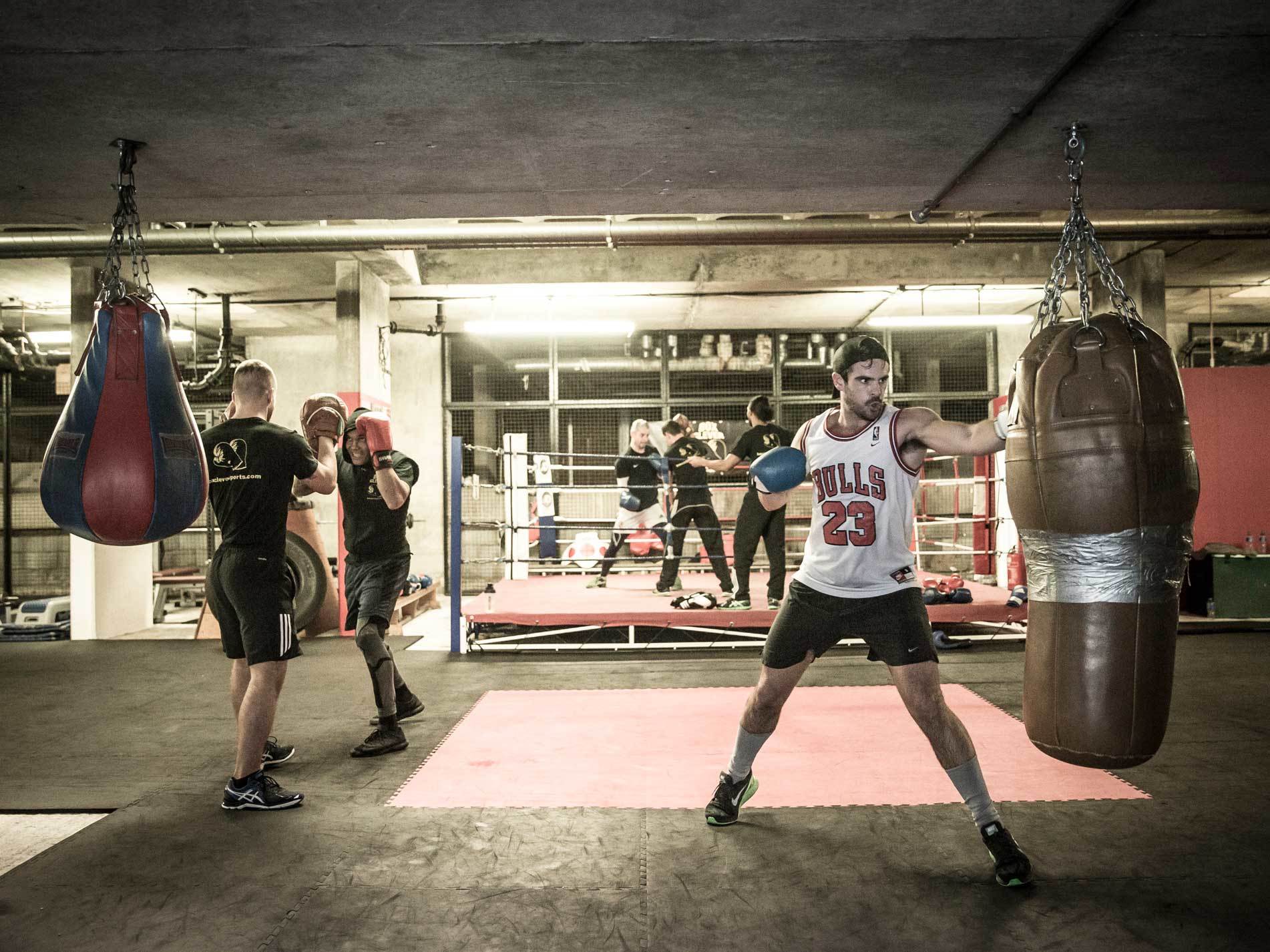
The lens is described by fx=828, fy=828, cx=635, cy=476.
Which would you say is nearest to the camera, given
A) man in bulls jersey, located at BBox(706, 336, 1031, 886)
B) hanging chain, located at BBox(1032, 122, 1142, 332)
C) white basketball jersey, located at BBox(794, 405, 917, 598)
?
hanging chain, located at BBox(1032, 122, 1142, 332)

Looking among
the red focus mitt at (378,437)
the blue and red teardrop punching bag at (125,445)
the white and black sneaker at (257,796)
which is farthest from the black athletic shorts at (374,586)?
the blue and red teardrop punching bag at (125,445)

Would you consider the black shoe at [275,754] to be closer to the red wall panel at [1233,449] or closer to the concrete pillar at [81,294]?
the concrete pillar at [81,294]

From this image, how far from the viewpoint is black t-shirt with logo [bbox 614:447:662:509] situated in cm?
681

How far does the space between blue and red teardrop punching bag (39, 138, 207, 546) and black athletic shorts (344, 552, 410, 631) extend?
4.53 ft

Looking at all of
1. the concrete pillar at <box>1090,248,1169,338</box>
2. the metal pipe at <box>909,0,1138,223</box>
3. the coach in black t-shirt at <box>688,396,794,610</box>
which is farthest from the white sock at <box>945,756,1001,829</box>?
the concrete pillar at <box>1090,248,1169,338</box>

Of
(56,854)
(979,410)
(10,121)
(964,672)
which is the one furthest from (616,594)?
(979,410)

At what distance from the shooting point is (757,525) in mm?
5832

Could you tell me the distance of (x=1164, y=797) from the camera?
291cm

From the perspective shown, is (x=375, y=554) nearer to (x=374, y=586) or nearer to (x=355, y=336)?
(x=374, y=586)

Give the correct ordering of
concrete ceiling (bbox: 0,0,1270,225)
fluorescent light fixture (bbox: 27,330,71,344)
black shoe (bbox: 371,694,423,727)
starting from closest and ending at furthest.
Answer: concrete ceiling (bbox: 0,0,1270,225) → black shoe (bbox: 371,694,423,727) → fluorescent light fixture (bbox: 27,330,71,344)

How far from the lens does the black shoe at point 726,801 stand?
2684mm

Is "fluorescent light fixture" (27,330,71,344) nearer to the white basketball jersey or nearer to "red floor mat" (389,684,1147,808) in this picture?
"red floor mat" (389,684,1147,808)

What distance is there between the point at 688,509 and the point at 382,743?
3359mm

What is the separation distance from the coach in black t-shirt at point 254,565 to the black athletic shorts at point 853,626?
5.62ft
